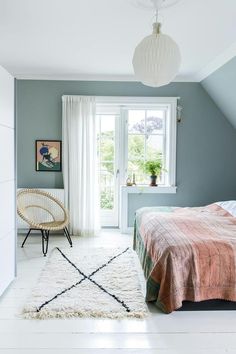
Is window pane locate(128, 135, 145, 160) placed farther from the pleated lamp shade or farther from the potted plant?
the pleated lamp shade

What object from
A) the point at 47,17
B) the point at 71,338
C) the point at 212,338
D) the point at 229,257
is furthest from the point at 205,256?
the point at 47,17

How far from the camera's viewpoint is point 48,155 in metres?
5.19

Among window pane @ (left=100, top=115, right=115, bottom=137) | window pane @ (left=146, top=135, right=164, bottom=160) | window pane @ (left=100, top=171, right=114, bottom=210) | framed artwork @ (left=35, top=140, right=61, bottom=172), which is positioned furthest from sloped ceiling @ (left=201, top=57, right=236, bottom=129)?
framed artwork @ (left=35, top=140, right=61, bottom=172)

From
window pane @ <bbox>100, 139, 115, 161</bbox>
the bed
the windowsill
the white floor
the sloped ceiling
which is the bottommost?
the white floor

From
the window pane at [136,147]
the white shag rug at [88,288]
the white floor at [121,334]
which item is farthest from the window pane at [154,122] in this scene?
the white floor at [121,334]

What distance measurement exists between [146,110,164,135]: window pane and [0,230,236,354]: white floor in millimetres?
3244

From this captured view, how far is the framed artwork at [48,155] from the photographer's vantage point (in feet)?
17.0

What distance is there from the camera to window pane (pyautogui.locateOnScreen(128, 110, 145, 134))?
17.4ft

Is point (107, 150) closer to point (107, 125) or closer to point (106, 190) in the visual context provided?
point (107, 125)

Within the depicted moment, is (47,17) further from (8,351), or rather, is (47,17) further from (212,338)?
(212,338)

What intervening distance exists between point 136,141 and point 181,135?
0.71m

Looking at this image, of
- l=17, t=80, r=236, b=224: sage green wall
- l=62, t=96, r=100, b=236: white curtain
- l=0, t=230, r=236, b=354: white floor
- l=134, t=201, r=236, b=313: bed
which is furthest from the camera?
A: l=17, t=80, r=236, b=224: sage green wall

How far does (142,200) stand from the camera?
527 centimetres

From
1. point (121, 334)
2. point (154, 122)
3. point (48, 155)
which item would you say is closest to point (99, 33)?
point (154, 122)
